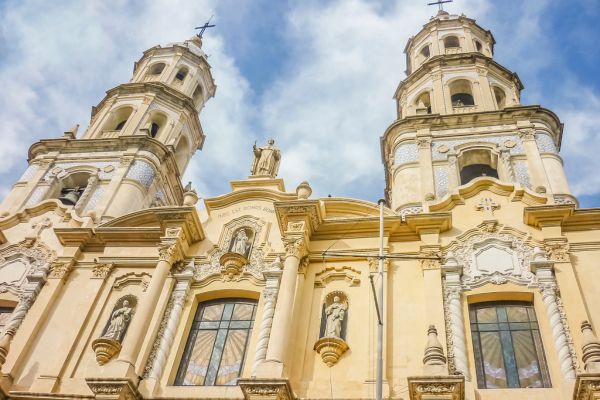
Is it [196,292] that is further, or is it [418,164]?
[418,164]

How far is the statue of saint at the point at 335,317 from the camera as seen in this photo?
1433 cm

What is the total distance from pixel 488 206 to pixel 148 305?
29.0 feet

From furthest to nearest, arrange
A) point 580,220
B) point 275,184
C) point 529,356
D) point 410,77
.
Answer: point 410,77 → point 275,184 → point 580,220 → point 529,356

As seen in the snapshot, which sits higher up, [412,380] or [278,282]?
[278,282]

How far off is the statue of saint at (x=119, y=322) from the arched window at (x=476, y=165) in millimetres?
10833

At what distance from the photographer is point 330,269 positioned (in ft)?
53.0

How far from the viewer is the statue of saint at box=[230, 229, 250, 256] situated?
17.0 metres

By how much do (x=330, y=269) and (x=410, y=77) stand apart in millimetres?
12603

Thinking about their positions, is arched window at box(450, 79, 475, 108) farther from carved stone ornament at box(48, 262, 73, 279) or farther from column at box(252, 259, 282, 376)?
carved stone ornament at box(48, 262, 73, 279)

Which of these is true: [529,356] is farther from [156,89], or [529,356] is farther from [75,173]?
[156,89]

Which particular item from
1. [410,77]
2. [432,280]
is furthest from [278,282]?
[410,77]

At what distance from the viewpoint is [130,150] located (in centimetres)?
2352

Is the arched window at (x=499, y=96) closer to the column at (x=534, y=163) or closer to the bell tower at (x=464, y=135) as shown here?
the bell tower at (x=464, y=135)

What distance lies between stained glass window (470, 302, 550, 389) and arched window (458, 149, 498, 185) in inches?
266
